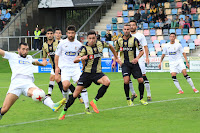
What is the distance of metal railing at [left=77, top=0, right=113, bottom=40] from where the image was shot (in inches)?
1228

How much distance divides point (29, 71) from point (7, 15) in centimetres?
2773

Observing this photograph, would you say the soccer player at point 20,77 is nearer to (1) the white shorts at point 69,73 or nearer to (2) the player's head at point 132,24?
(1) the white shorts at point 69,73

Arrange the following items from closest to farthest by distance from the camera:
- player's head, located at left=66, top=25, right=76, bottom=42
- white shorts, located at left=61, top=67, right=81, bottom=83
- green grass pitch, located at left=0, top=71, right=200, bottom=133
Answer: green grass pitch, located at left=0, top=71, right=200, bottom=133
player's head, located at left=66, top=25, right=76, bottom=42
white shorts, located at left=61, top=67, right=81, bottom=83

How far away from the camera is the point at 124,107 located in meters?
11.0

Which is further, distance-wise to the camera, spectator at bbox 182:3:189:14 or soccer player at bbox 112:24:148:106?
spectator at bbox 182:3:189:14

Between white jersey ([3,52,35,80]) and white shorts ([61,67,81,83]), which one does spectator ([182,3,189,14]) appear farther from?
white jersey ([3,52,35,80])

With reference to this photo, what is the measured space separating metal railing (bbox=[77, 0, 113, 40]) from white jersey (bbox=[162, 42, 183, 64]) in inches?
645

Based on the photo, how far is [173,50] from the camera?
1443 cm

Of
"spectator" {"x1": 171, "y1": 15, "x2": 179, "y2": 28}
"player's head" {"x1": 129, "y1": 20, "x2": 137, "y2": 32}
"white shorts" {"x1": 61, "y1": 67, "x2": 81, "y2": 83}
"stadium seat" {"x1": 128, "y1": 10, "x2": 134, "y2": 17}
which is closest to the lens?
"white shorts" {"x1": 61, "y1": 67, "x2": 81, "y2": 83}

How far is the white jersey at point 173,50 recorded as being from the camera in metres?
14.4

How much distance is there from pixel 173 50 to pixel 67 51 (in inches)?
204

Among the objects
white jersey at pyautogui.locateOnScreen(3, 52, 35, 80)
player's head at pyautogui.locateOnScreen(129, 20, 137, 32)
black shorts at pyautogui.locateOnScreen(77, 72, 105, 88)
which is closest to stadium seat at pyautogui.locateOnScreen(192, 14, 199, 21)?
player's head at pyautogui.locateOnScreen(129, 20, 137, 32)

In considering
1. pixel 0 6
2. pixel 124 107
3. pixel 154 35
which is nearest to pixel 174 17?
pixel 154 35

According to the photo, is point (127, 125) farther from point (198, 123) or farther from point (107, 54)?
point (107, 54)
